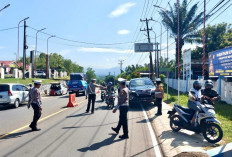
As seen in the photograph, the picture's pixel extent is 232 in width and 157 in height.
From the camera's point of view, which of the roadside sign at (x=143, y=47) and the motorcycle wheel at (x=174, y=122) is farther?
the roadside sign at (x=143, y=47)

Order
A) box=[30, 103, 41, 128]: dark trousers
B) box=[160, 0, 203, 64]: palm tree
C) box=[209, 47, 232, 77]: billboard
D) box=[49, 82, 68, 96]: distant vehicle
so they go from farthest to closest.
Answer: box=[160, 0, 203, 64]: palm tree → box=[49, 82, 68, 96]: distant vehicle → box=[209, 47, 232, 77]: billboard → box=[30, 103, 41, 128]: dark trousers

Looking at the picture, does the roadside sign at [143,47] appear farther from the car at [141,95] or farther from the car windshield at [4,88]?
the car windshield at [4,88]

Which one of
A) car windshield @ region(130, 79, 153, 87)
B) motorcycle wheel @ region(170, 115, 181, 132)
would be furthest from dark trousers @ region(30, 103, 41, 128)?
car windshield @ region(130, 79, 153, 87)

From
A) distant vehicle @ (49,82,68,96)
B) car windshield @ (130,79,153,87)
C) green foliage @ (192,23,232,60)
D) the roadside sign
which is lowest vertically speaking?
distant vehicle @ (49,82,68,96)

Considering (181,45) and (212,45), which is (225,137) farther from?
(212,45)

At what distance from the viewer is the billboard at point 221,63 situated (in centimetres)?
1686

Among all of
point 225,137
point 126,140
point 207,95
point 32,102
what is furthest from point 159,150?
point 32,102

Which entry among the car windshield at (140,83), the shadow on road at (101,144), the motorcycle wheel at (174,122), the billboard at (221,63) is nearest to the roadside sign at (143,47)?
the billboard at (221,63)

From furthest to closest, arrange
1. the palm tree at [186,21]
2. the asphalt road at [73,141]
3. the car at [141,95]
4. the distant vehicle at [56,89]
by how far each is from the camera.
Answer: the palm tree at [186,21], the distant vehicle at [56,89], the car at [141,95], the asphalt road at [73,141]

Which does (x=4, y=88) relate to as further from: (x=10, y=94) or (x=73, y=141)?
(x=73, y=141)

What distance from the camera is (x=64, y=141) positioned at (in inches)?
274

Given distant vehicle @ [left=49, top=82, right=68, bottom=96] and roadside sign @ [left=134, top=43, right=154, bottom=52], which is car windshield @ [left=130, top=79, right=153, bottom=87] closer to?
distant vehicle @ [left=49, top=82, right=68, bottom=96]

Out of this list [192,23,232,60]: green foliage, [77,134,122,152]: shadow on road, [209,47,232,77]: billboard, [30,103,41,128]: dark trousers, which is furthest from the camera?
[192,23,232,60]: green foliage

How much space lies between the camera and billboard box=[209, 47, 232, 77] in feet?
55.3
